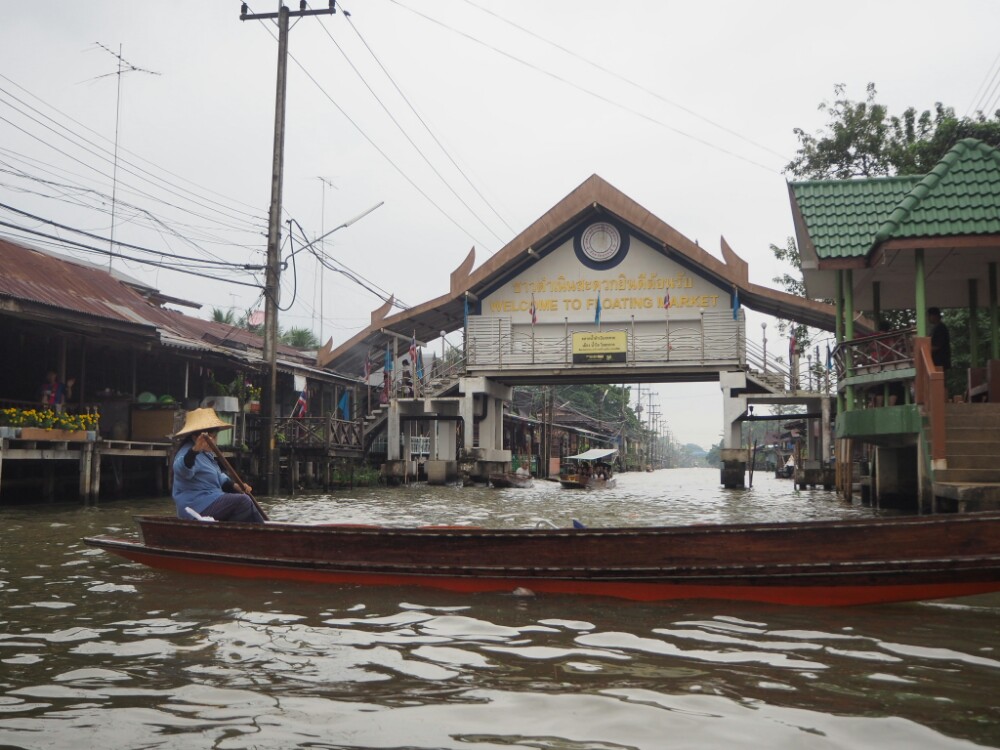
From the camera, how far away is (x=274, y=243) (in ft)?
57.9

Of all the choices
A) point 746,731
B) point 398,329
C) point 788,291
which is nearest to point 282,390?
point 398,329

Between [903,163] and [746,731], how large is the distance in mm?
22085

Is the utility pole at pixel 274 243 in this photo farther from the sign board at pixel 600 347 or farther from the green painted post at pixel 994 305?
the green painted post at pixel 994 305

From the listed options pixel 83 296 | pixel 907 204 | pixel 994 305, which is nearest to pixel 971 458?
pixel 907 204

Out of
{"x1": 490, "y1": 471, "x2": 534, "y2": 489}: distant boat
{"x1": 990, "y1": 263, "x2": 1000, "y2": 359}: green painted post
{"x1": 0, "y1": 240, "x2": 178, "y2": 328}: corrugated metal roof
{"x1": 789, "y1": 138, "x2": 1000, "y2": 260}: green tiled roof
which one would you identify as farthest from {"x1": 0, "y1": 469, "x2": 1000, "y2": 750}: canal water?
{"x1": 490, "y1": 471, "x2": 534, "y2": 489}: distant boat

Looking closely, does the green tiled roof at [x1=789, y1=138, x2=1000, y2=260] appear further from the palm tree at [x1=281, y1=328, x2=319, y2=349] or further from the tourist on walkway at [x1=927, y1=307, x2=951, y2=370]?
the palm tree at [x1=281, y1=328, x2=319, y2=349]

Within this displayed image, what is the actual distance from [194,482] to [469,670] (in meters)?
4.41

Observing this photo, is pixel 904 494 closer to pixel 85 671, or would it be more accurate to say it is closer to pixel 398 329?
pixel 85 671

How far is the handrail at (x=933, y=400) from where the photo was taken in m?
8.79

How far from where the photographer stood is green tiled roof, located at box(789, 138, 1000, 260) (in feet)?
34.7

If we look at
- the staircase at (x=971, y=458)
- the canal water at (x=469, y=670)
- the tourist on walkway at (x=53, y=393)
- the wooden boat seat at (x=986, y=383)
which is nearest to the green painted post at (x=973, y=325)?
the wooden boat seat at (x=986, y=383)

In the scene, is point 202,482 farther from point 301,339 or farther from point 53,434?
point 301,339

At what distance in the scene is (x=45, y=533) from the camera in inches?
411

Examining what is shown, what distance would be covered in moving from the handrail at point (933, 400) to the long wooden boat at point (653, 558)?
348 centimetres
